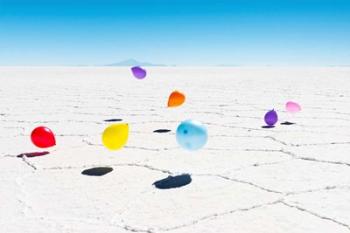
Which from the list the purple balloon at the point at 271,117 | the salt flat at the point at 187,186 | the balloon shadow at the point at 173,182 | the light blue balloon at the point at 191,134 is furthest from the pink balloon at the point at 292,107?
the balloon shadow at the point at 173,182

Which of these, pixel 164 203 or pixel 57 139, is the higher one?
pixel 57 139

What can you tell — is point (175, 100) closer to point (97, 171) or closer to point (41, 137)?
point (41, 137)

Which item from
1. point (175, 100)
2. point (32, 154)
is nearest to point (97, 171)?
point (32, 154)

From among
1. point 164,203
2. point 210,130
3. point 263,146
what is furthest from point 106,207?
point 210,130

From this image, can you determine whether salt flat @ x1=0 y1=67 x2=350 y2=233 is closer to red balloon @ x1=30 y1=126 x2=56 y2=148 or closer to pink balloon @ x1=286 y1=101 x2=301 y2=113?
red balloon @ x1=30 y1=126 x2=56 y2=148

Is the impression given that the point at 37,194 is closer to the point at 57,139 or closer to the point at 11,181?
the point at 11,181

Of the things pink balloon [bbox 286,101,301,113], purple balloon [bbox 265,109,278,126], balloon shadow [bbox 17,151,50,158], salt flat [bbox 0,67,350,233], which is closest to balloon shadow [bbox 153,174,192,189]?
salt flat [bbox 0,67,350,233]
